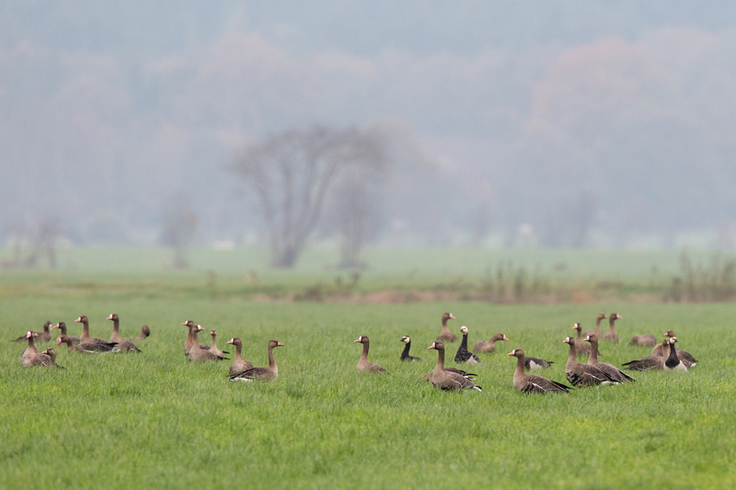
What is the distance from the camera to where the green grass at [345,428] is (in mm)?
9766

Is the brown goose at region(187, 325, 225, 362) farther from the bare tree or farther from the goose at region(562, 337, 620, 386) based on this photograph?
the bare tree

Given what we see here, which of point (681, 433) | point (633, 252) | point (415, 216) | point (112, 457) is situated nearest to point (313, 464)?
point (112, 457)

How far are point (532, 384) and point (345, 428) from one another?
13.7 ft

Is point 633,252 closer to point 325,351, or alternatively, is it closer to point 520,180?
point 520,180

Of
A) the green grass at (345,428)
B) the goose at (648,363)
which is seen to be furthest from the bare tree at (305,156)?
the green grass at (345,428)

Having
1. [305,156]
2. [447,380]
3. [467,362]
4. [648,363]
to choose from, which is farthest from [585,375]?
[305,156]

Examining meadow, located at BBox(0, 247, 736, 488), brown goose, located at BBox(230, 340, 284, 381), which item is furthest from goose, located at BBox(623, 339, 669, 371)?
brown goose, located at BBox(230, 340, 284, 381)

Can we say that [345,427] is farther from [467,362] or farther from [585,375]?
[467,362]

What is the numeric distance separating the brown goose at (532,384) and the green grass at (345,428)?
260mm

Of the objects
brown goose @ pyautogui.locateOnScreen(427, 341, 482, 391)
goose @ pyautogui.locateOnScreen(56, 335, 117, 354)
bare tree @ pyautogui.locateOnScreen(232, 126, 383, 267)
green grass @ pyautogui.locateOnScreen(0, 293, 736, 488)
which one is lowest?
green grass @ pyautogui.locateOnScreen(0, 293, 736, 488)

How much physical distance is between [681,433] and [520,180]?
180373 mm

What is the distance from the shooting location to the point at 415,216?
162500mm

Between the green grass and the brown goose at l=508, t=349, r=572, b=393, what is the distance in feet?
0.85

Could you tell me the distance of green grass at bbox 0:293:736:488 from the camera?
977 centimetres
